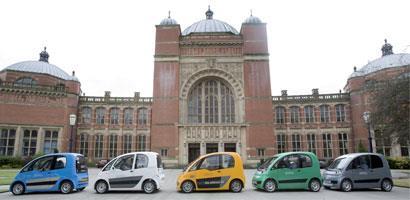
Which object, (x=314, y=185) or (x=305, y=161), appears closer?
(x=314, y=185)

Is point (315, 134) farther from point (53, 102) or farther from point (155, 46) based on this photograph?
point (53, 102)

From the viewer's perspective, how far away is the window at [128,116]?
134 ft

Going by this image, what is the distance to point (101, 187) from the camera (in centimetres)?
1271

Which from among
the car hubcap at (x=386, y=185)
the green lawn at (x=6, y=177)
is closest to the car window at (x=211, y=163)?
the car hubcap at (x=386, y=185)

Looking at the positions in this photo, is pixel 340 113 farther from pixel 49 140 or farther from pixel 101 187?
pixel 49 140

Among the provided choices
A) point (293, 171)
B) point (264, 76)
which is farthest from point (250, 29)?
point (293, 171)

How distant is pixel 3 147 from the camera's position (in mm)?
33719

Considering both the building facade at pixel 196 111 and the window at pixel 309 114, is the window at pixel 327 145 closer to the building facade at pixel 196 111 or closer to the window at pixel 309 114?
the building facade at pixel 196 111

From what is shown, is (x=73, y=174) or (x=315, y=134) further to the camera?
(x=315, y=134)

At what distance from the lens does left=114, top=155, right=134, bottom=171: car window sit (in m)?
13.0

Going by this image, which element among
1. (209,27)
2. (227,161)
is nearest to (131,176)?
(227,161)

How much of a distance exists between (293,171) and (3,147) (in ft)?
113

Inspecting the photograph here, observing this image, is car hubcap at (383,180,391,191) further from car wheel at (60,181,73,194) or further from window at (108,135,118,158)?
window at (108,135,118,158)

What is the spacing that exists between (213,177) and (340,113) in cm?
3203
